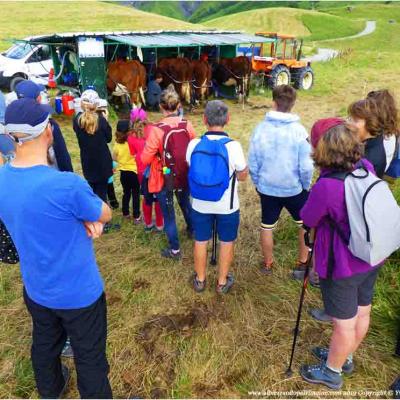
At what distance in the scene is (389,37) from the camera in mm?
38469

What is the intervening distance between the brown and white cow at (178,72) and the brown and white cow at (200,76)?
0.21 meters

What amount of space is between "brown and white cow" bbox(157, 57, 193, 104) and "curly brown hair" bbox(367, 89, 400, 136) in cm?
846

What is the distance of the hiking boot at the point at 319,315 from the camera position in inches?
120

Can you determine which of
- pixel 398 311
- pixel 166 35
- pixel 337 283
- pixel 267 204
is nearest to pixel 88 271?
pixel 337 283

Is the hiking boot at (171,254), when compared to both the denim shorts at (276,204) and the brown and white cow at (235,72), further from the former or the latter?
the brown and white cow at (235,72)

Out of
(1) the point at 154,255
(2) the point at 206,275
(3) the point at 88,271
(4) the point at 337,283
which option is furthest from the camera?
(1) the point at 154,255

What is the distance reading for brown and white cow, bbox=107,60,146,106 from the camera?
31.8 ft

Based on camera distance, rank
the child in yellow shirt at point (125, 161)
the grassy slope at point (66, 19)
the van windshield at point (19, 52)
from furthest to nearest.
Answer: the grassy slope at point (66, 19), the van windshield at point (19, 52), the child in yellow shirt at point (125, 161)

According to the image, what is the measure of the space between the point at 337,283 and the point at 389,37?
1748 inches

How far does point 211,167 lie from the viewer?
2783 millimetres

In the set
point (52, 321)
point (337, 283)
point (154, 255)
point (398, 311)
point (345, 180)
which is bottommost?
point (154, 255)

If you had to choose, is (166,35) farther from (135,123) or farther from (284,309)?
(284,309)

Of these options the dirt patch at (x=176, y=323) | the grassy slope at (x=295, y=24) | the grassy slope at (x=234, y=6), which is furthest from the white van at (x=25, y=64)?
the grassy slope at (x=234, y=6)

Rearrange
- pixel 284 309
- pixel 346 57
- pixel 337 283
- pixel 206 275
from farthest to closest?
1. pixel 346 57
2. pixel 206 275
3. pixel 284 309
4. pixel 337 283
